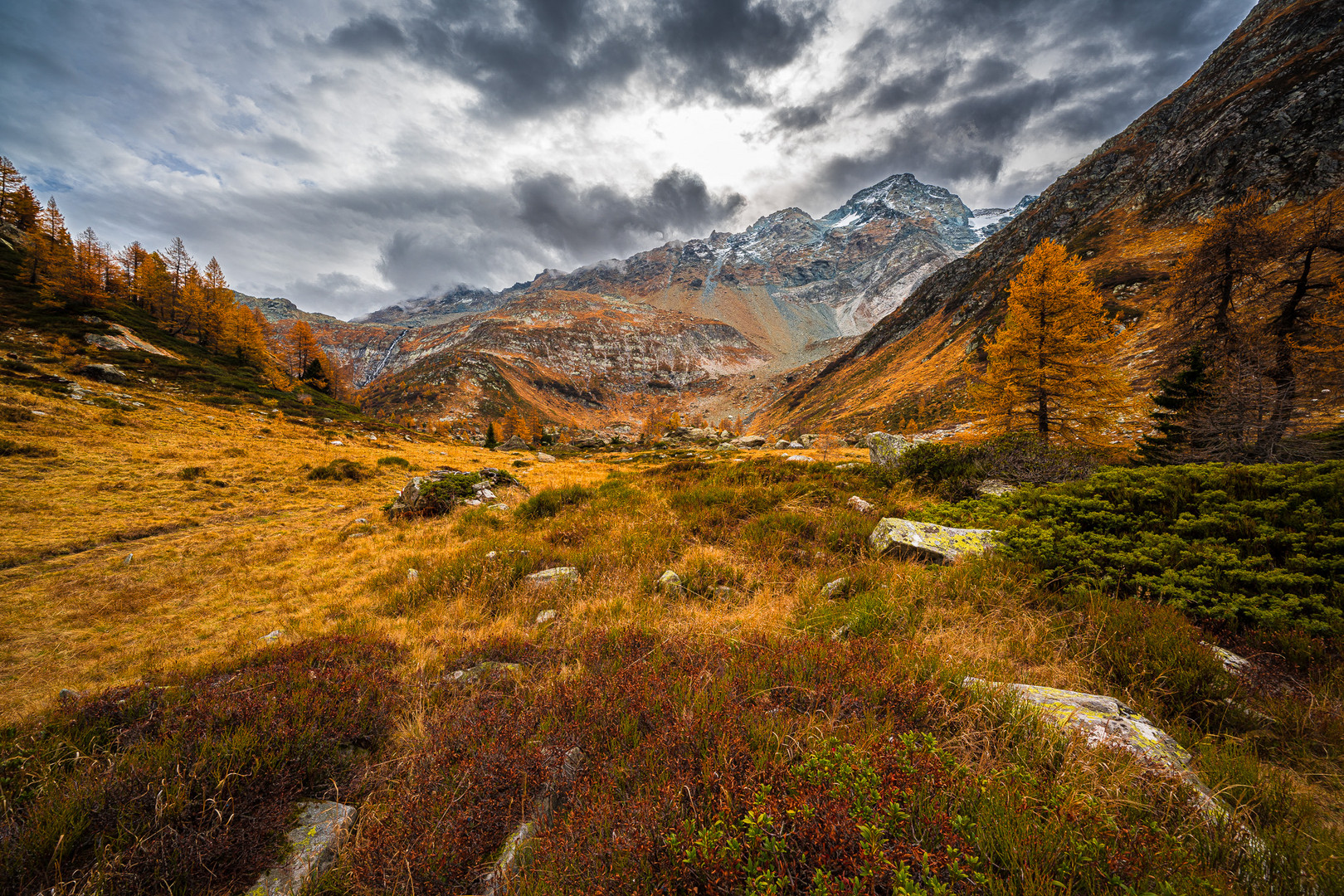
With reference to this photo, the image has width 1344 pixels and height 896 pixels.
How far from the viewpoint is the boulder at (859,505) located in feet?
28.8

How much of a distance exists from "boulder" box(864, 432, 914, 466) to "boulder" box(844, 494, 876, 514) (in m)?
2.99

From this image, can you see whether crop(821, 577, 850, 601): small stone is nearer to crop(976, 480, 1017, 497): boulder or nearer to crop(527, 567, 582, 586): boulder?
crop(527, 567, 582, 586): boulder

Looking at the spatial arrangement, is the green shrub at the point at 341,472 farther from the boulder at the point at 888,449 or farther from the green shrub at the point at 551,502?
the boulder at the point at 888,449

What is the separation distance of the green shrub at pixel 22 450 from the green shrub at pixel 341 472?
700cm

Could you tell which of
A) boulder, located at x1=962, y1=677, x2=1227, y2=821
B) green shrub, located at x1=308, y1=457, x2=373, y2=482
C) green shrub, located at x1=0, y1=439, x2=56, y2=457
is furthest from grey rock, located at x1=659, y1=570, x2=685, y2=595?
green shrub, located at x1=0, y1=439, x2=56, y2=457

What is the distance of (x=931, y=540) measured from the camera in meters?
6.38

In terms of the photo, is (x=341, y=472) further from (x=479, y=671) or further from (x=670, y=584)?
(x=670, y=584)

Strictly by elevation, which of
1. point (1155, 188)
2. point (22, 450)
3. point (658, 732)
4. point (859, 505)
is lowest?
point (658, 732)

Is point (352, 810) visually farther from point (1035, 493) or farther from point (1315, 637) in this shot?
point (1035, 493)

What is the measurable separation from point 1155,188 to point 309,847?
11432 cm

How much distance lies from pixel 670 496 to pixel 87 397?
105 ft

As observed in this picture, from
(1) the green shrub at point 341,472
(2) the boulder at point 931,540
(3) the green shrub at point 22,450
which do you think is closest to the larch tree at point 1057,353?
(2) the boulder at point 931,540

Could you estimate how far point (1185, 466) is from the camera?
19.5 ft

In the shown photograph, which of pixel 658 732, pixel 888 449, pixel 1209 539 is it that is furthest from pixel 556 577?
pixel 888 449
